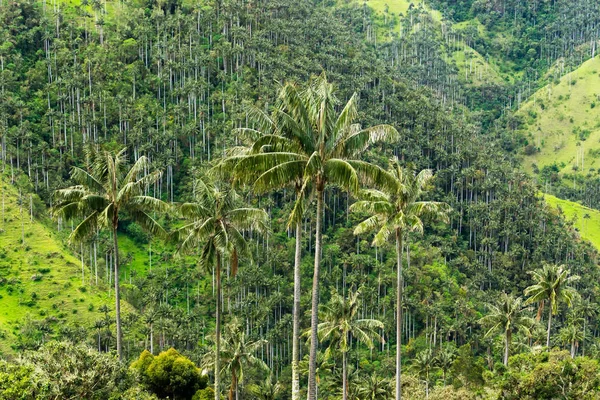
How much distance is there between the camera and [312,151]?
26547mm

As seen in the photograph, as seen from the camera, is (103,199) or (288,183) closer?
(288,183)

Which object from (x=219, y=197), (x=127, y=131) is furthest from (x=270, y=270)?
(x=219, y=197)

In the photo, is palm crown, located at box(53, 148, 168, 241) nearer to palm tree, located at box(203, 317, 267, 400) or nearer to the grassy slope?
palm tree, located at box(203, 317, 267, 400)

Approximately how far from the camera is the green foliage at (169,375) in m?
49.2

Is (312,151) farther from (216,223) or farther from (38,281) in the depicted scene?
(38,281)

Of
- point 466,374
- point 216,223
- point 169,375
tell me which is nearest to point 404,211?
point 216,223

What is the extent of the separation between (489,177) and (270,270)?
68684mm

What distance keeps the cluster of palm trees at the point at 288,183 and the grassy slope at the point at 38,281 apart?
6049 centimetres

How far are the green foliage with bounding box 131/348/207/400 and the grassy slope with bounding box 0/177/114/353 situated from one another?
45.8m

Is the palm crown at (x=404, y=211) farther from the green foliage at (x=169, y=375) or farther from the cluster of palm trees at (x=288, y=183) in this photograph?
the green foliage at (x=169, y=375)

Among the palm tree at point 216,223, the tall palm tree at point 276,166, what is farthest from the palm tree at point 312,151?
the palm tree at point 216,223

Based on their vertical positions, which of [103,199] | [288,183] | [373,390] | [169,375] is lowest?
[373,390]

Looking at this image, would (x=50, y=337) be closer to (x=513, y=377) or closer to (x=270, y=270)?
(x=270, y=270)

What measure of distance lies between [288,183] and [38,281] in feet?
279
